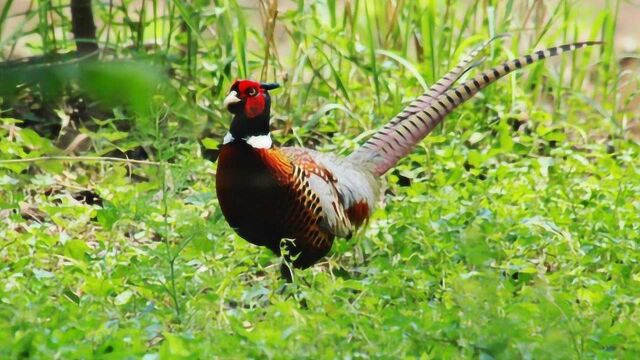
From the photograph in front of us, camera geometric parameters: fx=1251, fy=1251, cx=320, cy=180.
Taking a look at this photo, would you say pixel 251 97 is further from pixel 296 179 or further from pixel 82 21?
pixel 82 21

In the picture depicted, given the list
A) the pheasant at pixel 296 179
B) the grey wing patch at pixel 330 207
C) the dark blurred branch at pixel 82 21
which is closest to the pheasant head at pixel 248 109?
the pheasant at pixel 296 179

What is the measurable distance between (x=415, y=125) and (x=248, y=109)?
2.85 ft

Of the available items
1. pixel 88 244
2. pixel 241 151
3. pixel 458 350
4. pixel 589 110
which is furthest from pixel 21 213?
pixel 589 110

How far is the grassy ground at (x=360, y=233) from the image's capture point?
9.94 ft

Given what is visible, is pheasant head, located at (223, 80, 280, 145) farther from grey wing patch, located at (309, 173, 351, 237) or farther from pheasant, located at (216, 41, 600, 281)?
grey wing patch, located at (309, 173, 351, 237)

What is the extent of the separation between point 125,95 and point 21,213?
3954mm

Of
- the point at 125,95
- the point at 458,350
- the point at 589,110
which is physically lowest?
the point at 589,110

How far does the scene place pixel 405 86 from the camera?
6.16m

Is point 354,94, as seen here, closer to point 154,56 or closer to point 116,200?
point 116,200

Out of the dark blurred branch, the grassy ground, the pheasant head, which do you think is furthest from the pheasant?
the dark blurred branch

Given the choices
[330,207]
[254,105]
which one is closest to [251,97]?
[254,105]

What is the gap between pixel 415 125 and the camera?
16.2ft

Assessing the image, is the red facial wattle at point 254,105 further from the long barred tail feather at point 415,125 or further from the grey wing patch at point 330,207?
the long barred tail feather at point 415,125

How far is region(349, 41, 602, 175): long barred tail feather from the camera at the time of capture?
4.91 metres
